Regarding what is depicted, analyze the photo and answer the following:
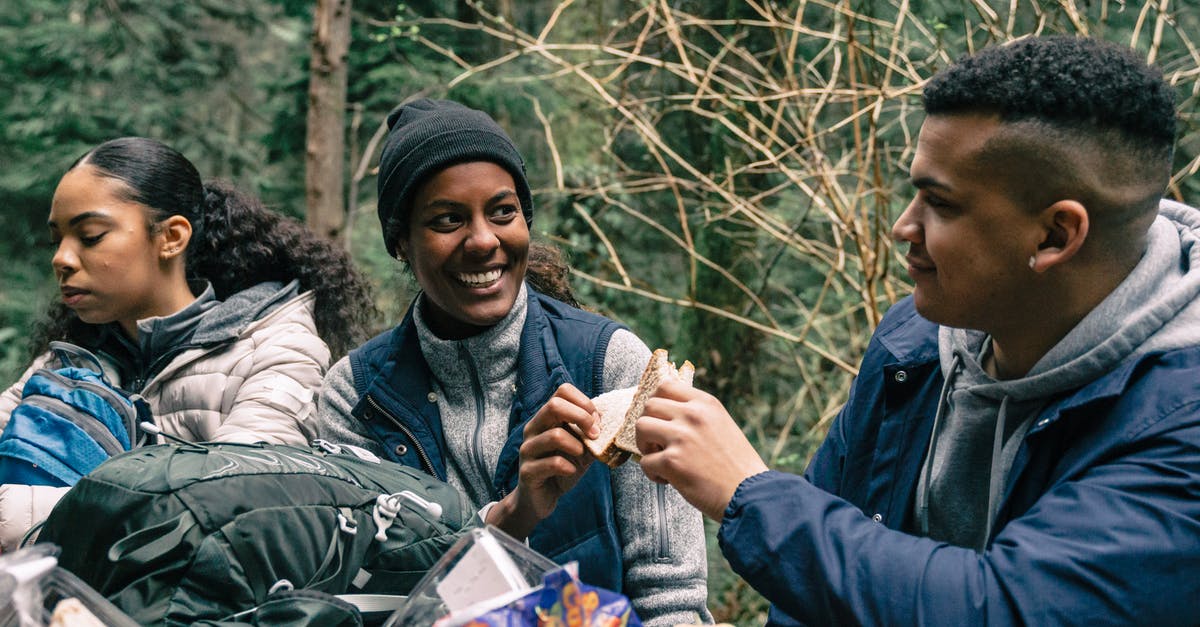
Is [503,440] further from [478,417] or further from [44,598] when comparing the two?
[44,598]

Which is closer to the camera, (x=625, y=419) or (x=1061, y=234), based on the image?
(x=1061, y=234)

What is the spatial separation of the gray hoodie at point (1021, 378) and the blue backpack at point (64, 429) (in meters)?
1.73

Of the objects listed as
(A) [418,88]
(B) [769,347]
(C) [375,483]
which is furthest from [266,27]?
(C) [375,483]

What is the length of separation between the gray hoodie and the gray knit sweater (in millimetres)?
553

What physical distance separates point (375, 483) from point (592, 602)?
2.05ft

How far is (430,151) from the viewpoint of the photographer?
239 cm

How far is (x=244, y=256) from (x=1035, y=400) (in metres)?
2.45

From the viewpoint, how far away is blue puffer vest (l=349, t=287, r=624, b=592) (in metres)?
2.31

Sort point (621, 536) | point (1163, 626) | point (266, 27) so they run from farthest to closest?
1. point (266, 27)
2. point (621, 536)
3. point (1163, 626)

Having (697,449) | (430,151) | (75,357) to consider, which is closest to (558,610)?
(697,449)

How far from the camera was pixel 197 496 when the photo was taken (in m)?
1.71

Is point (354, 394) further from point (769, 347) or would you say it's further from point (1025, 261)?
point (769, 347)

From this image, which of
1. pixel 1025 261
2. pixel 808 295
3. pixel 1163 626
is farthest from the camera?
pixel 808 295

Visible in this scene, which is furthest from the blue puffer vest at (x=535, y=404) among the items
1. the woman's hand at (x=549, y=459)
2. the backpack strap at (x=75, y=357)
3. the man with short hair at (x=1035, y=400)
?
the backpack strap at (x=75, y=357)
